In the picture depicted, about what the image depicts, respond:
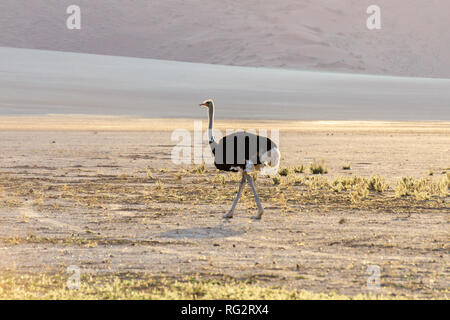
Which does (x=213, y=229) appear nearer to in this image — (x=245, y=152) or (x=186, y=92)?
(x=245, y=152)

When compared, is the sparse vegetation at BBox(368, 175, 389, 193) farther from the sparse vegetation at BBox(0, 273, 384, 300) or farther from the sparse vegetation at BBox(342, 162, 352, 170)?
the sparse vegetation at BBox(0, 273, 384, 300)

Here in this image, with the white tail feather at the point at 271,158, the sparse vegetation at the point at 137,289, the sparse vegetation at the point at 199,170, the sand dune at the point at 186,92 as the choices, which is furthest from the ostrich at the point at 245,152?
the sand dune at the point at 186,92

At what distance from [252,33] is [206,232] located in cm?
15679

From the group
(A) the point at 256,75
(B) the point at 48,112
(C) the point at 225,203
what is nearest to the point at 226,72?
(A) the point at 256,75

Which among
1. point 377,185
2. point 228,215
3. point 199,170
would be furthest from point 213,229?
point 199,170

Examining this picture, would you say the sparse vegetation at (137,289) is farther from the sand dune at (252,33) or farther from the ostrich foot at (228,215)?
the sand dune at (252,33)

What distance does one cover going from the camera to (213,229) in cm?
1398

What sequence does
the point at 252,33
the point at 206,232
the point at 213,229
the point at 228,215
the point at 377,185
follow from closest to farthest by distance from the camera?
1. the point at 206,232
2. the point at 213,229
3. the point at 228,215
4. the point at 377,185
5. the point at 252,33

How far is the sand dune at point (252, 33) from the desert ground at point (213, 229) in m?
131

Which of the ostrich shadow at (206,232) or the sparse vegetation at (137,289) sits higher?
the ostrich shadow at (206,232)

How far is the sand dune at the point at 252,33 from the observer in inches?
6275

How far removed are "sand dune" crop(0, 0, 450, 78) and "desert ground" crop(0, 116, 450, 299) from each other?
429 feet
